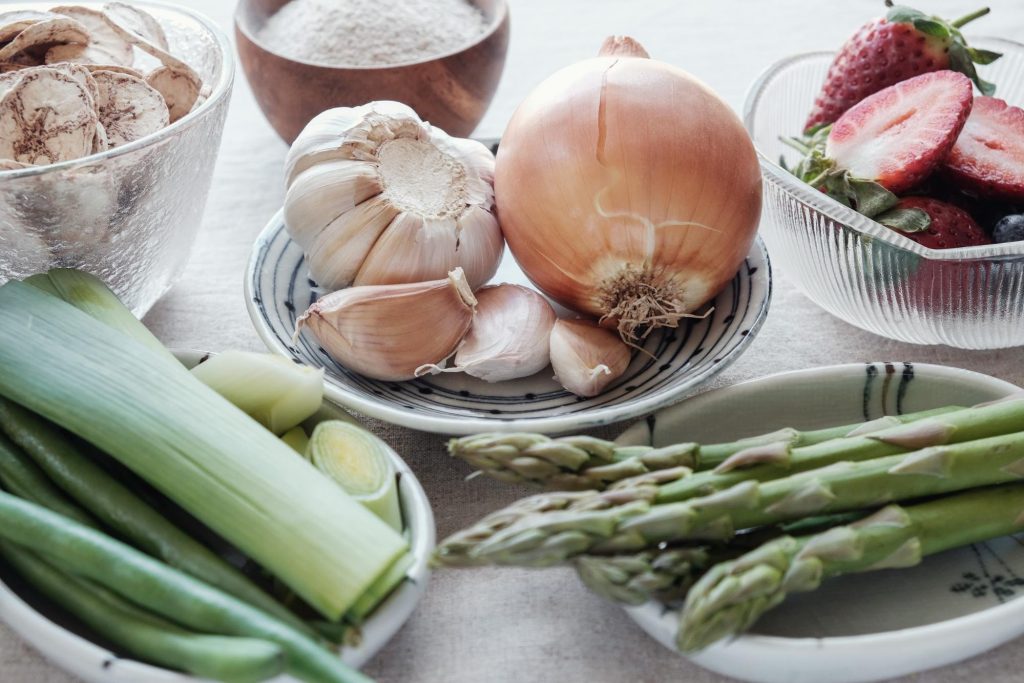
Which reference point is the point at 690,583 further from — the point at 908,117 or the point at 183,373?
the point at 908,117

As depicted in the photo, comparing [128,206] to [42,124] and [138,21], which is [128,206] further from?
[138,21]

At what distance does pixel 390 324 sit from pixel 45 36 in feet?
1.54

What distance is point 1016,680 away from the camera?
2.21 feet

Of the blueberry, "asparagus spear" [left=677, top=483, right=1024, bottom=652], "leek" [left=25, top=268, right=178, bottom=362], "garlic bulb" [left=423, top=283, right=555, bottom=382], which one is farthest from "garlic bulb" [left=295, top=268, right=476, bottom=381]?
the blueberry

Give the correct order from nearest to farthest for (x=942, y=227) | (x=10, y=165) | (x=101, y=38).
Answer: (x=10, y=165), (x=942, y=227), (x=101, y=38)

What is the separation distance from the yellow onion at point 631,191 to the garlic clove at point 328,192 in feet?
0.43

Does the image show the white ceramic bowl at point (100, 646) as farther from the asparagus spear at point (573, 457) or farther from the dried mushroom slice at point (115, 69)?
the dried mushroom slice at point (115, 69)

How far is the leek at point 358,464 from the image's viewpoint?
71 centimetres

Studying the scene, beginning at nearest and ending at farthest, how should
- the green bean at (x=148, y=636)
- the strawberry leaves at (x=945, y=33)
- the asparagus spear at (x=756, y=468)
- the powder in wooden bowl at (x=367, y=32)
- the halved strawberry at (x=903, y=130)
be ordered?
the green bean at (x=148, y=636) → the asparagus spear at (x=756, y=468) → the halved strawberry at (x=903, y=130) → the strawberry leaves at (x=945, y=33) → the powder in wooden bowl at (x=367, y=32)

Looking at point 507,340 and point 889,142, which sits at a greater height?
point 889,142

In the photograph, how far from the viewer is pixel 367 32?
1247 mm

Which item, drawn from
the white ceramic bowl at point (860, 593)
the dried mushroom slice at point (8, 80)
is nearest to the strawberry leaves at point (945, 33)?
the white ceramic bowl at point (860, 593)

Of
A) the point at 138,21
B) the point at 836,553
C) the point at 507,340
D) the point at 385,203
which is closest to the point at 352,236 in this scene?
the point at 385,203

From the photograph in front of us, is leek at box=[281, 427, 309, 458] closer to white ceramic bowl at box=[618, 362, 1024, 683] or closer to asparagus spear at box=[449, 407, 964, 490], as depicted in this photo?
asparagus spear at box=[449, 407, 964, 490]
